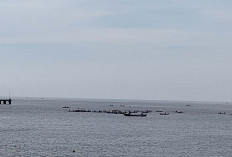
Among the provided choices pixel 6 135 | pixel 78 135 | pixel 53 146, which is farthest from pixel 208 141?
pixel 6 135

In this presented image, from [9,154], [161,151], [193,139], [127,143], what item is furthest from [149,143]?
[9,154]

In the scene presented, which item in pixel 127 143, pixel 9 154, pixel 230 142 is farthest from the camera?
pixel 230 142

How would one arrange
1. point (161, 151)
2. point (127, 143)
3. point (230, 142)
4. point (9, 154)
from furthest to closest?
point (230, 142), point (127, 143), point (161, 151), point (9, 154)

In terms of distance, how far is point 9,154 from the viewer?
205 ft

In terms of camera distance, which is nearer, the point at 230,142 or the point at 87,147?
the point at 87,147

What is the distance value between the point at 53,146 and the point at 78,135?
1926 centimetres

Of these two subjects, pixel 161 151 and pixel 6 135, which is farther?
pixel 6 135

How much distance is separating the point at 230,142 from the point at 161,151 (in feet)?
77.4

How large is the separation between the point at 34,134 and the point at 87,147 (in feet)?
74.6

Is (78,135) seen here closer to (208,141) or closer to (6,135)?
(6,135)

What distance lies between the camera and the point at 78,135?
9125cm

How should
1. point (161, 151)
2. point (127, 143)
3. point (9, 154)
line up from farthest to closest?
point (127, 143) < point (161, 151) < point (9, 154)

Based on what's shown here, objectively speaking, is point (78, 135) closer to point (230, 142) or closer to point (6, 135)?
point (6, 135)

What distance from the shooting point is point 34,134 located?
91.1m
